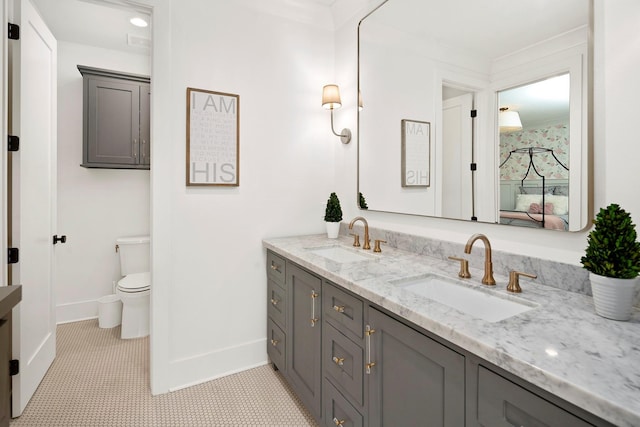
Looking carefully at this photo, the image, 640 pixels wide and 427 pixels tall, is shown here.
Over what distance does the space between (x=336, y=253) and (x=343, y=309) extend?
76cm

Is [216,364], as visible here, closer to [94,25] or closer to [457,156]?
[457,156]

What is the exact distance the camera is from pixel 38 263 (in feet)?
6.75

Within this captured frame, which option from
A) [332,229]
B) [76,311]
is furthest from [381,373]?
[76,311]

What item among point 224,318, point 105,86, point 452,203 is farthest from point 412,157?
point 105,86

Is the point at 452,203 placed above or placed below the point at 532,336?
above

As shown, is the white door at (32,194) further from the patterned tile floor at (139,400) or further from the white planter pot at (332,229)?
the white planter pot at (332,229)

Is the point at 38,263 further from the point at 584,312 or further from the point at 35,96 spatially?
the point at 584,312

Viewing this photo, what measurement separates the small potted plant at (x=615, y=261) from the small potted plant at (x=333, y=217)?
156cm

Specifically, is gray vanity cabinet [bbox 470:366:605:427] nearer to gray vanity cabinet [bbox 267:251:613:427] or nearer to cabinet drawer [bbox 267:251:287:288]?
gray vanity cabinet [bbox 267:251:613:427]

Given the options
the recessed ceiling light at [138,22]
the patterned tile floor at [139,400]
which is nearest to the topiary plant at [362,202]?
the patterned tile floor at [139,400]

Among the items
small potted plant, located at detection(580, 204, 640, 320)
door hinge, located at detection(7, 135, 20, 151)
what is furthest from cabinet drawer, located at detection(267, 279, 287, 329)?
door hinge, located at detection(7, 135, 20, 151)

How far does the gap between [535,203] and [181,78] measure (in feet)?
6.62

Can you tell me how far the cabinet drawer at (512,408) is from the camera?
68 cm

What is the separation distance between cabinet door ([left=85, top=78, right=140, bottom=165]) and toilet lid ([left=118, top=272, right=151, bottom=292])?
1032mm
